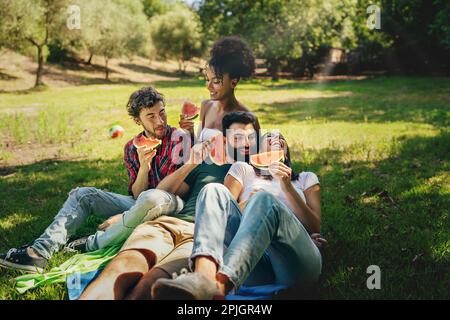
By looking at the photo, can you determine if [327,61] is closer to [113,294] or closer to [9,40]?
[9,40]

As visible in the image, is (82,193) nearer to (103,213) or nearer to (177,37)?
(103,213)

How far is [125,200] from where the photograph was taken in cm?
435

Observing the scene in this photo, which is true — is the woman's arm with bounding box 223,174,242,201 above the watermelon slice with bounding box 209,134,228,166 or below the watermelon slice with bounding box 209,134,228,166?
below

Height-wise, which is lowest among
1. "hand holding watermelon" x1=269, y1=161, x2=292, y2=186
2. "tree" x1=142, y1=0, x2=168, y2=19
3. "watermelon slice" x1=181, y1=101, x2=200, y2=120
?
"hand holding watermelon" x1=269, y1=161, x2=292, y2=186

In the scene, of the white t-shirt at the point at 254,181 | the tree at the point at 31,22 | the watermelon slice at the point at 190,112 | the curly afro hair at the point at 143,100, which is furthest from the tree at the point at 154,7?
the white t-shirt at the point at 254,181

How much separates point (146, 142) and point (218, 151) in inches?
27.5

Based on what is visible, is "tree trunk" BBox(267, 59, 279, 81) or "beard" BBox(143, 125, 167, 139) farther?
"tree trunk" BBox(267, 59, 279, 81)

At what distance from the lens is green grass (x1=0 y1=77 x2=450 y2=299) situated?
→ 3.59 meters

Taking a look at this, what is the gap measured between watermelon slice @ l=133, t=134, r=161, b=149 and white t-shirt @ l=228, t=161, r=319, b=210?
0.76 metres

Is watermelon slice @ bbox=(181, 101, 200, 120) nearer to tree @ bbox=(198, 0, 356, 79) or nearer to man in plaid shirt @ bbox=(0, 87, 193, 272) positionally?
man in plaid shirt @ bbox=(0, 87, 193, 272)

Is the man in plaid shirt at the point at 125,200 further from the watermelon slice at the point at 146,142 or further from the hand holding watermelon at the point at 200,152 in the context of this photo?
the hand holding watermelon at the point at 200,152

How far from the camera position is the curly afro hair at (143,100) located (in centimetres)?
412

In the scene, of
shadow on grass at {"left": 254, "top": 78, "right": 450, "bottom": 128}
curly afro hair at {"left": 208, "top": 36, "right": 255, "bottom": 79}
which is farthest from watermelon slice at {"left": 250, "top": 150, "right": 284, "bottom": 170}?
shadow on grass at {"left": 254, "top": 78, "right": 450, "bottom": 128}

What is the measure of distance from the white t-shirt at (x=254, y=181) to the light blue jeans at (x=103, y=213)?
54 cm
